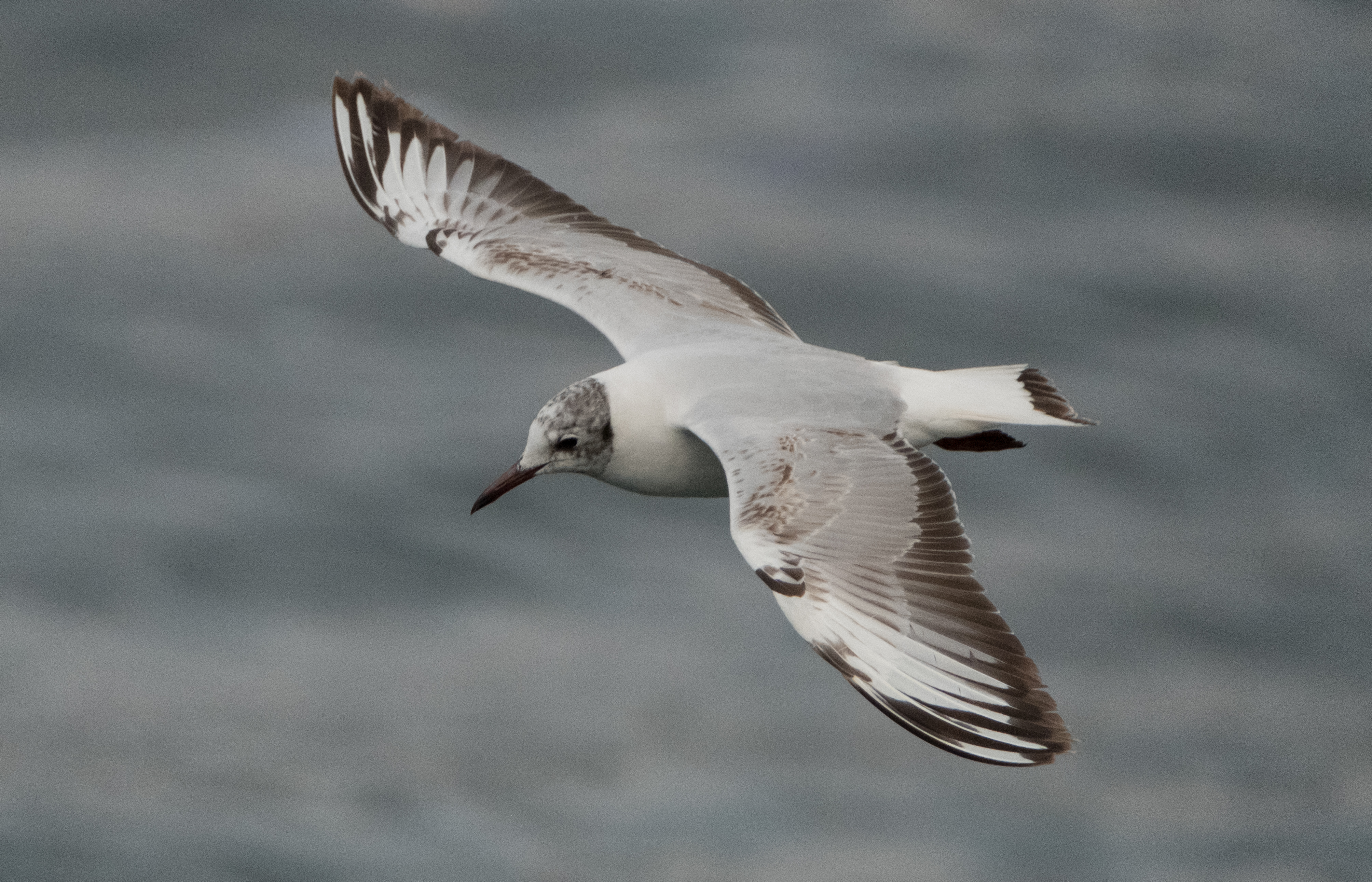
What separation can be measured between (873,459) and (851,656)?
0.98 m

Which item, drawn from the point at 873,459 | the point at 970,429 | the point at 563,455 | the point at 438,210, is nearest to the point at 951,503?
the point at 873,459

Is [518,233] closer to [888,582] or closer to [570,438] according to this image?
[570,438]

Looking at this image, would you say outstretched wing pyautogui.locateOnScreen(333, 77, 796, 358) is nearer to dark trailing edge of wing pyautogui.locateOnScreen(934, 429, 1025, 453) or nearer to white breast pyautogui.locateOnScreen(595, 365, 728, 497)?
white breast pyautogui.locateOnScreen(595, 365, 728, 497)

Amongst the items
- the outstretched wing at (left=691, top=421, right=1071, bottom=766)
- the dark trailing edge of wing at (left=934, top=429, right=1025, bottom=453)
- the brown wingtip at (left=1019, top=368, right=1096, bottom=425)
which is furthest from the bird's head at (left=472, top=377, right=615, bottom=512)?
the brown wingtip at (left=1019, top=368, right=1096, bottom=425)

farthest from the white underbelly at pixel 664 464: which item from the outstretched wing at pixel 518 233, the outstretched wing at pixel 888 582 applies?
the outstretched wing at pixel 518 233

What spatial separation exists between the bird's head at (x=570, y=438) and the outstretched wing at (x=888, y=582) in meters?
0.54

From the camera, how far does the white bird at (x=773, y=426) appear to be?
5.82m

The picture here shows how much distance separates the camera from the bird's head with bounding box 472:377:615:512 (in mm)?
7145

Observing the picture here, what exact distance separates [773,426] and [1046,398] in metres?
1.34

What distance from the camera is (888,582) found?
6094 mm

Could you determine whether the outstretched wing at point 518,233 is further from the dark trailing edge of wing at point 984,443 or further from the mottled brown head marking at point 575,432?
the dark trailing edge of wing at point 984,443

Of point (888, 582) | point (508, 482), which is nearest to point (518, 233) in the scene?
point (508, 482)

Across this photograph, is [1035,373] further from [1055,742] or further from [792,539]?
[1055,742]

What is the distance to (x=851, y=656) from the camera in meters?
5.88
